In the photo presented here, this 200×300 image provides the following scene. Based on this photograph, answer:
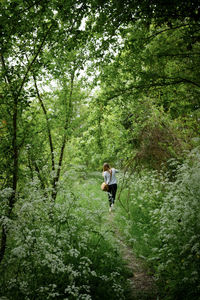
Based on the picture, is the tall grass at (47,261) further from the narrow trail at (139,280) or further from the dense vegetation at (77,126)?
the narrow trail at (139,280)

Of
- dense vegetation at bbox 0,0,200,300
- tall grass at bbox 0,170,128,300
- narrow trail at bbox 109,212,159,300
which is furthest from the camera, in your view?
narrow trail at bbox 109,212,159,300

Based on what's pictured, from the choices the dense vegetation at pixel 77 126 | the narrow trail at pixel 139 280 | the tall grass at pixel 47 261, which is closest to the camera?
the tall grass at pixel 47 261

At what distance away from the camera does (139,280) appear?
4289 mm

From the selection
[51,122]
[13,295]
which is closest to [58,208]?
[13,295]

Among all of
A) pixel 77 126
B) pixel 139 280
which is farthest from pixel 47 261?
pixel 77 126

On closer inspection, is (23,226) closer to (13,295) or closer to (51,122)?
(13,295)

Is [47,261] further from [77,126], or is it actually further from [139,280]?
[77,126]

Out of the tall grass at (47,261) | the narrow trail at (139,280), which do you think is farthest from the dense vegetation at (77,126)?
the narrow trail at (139,280)

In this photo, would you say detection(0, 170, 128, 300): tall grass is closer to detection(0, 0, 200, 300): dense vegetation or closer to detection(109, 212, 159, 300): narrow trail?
Result: detection(0, 0, 200, 300): dense vegetation

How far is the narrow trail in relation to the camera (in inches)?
149

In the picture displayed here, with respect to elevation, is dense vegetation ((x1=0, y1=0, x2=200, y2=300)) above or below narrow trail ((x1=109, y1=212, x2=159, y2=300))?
above

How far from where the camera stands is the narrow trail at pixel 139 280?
3795 millimetres

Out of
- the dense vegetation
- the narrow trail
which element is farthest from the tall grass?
the narrow trail

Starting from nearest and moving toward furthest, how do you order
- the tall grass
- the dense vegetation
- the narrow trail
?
the tall grass < the dense vegetation < the narrow trail
